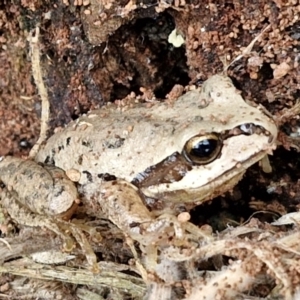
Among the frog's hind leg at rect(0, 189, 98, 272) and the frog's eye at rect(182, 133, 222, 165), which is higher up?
the frog's eye at rect(182, 133, 222, 165)

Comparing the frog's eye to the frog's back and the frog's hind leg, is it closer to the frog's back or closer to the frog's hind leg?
the frog's back

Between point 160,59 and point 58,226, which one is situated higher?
point 160,59

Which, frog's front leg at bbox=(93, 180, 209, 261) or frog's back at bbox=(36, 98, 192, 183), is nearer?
frog's front leg at bbox=(93, 180, 209, 261)

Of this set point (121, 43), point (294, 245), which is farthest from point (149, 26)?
point (294, 245)

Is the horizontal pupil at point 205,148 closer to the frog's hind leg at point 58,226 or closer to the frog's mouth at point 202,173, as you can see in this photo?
the frog's mouth at point 202,173

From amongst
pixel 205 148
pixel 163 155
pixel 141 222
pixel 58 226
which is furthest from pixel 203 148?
pixel 58 226

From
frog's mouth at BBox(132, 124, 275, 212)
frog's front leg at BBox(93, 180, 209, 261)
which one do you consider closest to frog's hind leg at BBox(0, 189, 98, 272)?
frog's front leg at BBox(93, 180, 209, 261)

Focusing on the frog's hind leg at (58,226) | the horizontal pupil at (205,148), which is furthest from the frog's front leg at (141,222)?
the horizontal pupil at (205,148)

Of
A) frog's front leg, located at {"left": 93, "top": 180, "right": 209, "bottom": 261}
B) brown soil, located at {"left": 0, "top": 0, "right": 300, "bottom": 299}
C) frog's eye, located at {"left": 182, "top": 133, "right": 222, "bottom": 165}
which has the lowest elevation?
frog's front leg, located at {"left": 93, "top": 180, "right": 209, "bottom": 261}

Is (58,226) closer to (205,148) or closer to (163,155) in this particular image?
(163,155)
